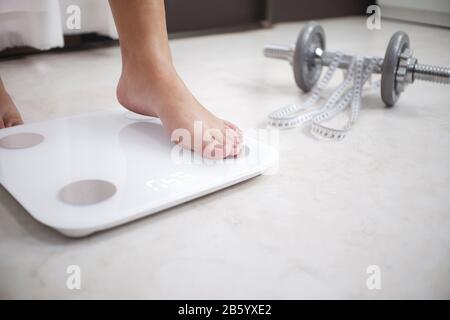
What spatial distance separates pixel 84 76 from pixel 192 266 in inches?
42.1

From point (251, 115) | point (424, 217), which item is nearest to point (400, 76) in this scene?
point (251, 115)

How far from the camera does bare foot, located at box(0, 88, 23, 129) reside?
878mm

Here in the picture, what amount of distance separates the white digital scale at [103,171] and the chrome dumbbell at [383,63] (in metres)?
0.43

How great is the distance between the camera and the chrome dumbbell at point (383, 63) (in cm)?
100

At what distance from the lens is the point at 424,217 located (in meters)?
0.63

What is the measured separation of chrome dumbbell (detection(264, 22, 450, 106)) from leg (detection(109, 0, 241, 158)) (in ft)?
1.46

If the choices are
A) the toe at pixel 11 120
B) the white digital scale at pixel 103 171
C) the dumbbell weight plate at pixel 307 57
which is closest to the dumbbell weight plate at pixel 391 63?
the dumbbell weight plate at pixel 307 57

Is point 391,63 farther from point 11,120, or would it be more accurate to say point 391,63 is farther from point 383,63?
point 11,120

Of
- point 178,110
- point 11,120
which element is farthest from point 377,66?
point 11,120

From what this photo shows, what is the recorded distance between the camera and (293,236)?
589 mm

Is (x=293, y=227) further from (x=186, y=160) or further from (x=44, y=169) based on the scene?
(x=44, y=169)

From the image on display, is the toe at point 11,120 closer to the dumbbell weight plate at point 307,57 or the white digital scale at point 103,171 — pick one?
the white digital scale at point 103,171

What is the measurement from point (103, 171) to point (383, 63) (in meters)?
0.70

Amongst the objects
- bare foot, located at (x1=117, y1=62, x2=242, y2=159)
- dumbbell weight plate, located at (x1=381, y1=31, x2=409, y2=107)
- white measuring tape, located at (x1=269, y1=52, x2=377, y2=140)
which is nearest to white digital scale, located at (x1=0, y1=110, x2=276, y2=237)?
bare foot, located at (x1=117, y1=62, x2=242, y2=159)
